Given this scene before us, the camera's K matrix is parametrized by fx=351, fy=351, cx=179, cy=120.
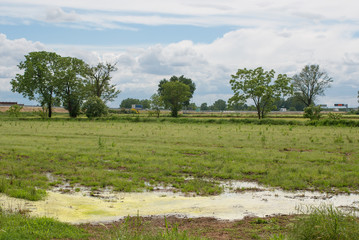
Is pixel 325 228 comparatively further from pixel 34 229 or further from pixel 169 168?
pixel 169 168

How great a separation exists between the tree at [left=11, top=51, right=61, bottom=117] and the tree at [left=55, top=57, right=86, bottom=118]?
1.46m

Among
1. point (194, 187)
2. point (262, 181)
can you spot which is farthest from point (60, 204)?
point (262, 181)

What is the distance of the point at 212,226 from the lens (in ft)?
27.9

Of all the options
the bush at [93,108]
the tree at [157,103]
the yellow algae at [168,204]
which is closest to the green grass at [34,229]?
the yellow algae at [168,204]

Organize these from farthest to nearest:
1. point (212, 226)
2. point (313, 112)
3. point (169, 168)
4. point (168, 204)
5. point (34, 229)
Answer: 1. point (313, 112)
2. point (169, 168)
3. point (168, 204)
4. point (212, 226)
5. point (34, 229)

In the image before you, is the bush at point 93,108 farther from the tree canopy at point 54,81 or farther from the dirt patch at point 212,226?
the dirt patch at point 212,226

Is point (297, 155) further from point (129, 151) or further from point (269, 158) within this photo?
point (129, 151)

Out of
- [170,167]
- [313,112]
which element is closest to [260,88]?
[313,112]

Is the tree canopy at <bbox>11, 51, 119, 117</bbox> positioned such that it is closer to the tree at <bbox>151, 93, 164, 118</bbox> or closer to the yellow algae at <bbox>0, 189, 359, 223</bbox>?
the tree at <bbox>151, 93, 164, 118</bbox>

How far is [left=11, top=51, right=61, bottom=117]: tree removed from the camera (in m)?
75.0

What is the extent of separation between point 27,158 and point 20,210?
10.1m

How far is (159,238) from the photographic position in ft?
21.1

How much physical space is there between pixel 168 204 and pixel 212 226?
2.44 m

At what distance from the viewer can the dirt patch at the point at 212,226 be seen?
775 centimetres
